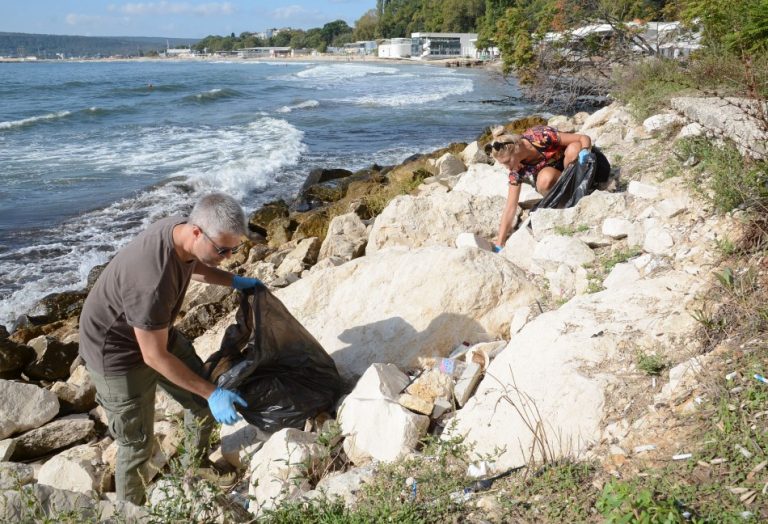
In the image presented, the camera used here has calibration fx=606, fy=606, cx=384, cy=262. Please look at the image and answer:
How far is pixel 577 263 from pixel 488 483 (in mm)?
2130

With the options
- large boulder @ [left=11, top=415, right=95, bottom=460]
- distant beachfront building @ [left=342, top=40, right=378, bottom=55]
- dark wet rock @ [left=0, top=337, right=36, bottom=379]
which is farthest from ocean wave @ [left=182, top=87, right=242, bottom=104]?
distant beachfront building @ [left=342, top=40, right=378, bottom=55]

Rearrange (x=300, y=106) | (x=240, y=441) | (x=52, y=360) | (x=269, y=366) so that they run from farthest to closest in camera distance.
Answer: (x=300, y=106) < (x=52, y=360) < (x=240, y=441) < (x=269, y=366)

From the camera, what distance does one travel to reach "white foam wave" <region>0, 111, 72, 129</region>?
2038 centimetres

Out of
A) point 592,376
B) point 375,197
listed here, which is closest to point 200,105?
point 375,197

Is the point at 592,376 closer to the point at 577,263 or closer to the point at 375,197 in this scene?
the point at 577,263

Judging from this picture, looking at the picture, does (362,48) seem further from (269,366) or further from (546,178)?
(269,366)

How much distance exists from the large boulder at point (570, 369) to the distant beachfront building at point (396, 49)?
87685 mm

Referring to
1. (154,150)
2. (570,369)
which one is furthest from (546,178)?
(154,150)

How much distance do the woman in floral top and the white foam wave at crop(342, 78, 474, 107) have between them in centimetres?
2059

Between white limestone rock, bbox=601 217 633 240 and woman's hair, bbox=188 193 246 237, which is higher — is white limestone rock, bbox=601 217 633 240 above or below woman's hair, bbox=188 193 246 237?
below

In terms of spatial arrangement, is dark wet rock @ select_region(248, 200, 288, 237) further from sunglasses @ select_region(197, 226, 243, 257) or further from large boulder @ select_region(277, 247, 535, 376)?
sunglasses @ select_region(197, 226, 243, 257)

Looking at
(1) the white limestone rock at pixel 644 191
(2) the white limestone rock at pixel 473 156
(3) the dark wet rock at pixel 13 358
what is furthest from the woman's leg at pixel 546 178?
(3) the dark wet rock at pixel 13 358

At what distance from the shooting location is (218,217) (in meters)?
2.90

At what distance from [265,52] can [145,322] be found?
141 m
